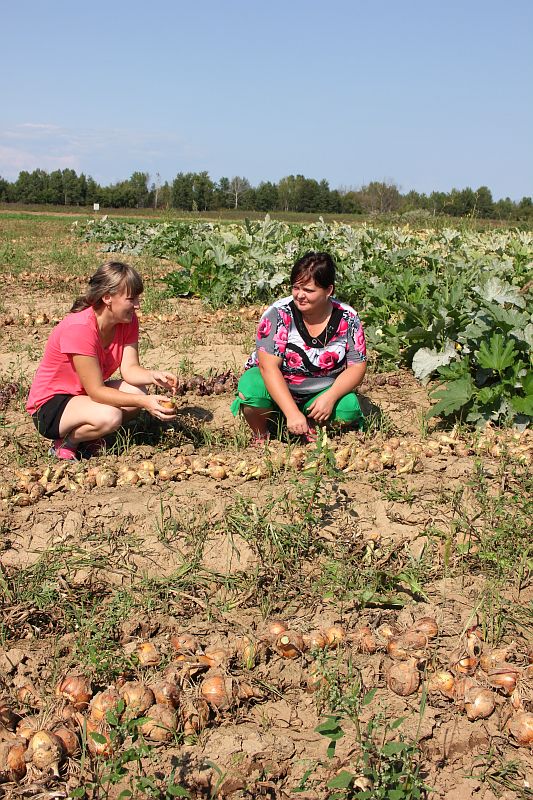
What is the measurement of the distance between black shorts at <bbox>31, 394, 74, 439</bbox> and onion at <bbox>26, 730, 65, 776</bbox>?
86.7 inches

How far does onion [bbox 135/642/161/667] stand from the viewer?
100 inches

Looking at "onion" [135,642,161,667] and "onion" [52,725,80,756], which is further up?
"onion" [135,642,161,667]

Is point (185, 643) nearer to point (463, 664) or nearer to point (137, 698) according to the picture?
point (137, 698)

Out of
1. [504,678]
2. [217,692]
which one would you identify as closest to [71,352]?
[217,692]

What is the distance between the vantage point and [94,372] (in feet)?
13.4

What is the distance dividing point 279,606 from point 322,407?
1621 mm

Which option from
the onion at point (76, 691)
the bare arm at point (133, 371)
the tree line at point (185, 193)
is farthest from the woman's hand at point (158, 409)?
the tree line at point (185, 193)

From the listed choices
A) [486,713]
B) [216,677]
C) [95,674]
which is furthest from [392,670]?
[95,674]

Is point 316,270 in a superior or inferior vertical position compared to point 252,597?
superior

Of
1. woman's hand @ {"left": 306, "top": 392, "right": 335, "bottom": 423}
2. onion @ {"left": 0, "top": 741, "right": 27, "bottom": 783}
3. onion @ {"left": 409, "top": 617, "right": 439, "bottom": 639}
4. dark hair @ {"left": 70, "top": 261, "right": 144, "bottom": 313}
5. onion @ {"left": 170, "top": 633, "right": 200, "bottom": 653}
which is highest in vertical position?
dark hair @ {"left": 70, "top": 261, "right": 144, "bottom": 313}

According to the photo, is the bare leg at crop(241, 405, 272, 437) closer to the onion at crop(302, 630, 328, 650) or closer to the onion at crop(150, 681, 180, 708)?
the onion at crop(302, 630, 328, 650)

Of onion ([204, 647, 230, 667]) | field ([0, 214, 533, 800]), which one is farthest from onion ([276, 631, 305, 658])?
onion ([204, 647, 230, 667])

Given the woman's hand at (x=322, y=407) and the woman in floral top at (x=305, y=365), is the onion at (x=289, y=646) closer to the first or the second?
the woman in floral top at (x=305, y=365)

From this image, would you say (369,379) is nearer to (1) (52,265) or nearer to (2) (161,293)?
(2) (161,293)
